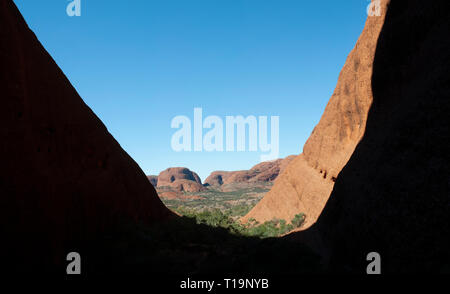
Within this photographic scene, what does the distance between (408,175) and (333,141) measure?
12.0 metres

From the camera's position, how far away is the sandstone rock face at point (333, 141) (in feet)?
41.3

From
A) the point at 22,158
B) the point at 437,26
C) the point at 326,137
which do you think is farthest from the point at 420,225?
the point at 326,137

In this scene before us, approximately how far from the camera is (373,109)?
1086 centimetres

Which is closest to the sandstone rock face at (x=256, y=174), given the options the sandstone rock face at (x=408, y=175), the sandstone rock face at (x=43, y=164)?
the sandstone rock face at (x=408, y=175)

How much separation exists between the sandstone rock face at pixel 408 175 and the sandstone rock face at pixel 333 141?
120 inches

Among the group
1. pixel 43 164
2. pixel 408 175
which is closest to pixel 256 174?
pixel 43 164

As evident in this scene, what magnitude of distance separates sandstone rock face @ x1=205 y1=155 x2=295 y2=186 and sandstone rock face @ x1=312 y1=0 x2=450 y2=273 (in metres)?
73.0

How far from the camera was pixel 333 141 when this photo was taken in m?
16.6

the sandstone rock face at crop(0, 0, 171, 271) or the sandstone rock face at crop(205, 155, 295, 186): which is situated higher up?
the sandstone rock face at crop(205, 155, 295, 186)

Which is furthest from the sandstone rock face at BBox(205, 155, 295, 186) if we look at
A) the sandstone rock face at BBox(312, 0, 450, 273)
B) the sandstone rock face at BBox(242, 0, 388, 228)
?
the sandstone rock face at BBox(312, 0, 450, 273)

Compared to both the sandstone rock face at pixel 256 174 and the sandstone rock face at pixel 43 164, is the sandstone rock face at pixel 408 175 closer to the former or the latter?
the sandstone rock face at pixel 43 164

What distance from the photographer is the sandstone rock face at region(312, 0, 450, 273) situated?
4363 millimetres

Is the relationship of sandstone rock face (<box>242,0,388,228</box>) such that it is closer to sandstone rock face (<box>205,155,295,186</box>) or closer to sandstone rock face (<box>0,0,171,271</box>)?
sandstone rock face (<box>0,0,171,271</box>)

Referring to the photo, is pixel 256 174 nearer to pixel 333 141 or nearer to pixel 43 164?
pixel 333 141
